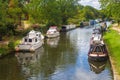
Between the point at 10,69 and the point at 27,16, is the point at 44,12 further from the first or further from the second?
the point at 10,69

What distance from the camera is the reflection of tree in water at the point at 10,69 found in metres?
37.1

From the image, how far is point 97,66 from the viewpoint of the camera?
140 ft

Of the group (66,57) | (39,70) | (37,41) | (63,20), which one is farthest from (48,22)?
(39,70)

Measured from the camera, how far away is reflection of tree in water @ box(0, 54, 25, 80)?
37.1 meters

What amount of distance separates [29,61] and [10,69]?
6040 mm

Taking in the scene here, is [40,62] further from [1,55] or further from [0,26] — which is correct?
[0,26]

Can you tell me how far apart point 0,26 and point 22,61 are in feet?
33.8

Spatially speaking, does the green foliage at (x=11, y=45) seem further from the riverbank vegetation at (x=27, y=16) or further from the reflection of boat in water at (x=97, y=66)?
the reflection of boat in water at (x=97, y=66)

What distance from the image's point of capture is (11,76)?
37.4 metres

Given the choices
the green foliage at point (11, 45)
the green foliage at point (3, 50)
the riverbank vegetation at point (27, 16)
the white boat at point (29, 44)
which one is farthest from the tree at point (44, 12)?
the green foliage at point (3, 50)

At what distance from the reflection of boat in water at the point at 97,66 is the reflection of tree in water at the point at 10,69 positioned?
951 centimetres

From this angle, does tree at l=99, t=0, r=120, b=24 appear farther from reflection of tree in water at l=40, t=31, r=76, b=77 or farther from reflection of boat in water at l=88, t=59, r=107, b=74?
reflection of tree in water at l=40, t=31, r=76, b=77

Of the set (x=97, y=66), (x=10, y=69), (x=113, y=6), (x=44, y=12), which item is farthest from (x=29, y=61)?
(x=44, y=12)

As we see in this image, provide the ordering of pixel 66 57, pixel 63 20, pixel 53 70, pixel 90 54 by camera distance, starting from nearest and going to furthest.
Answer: pixel 53 70 → pixel 90 54 → pixel 66 57 → pixel 63 20
